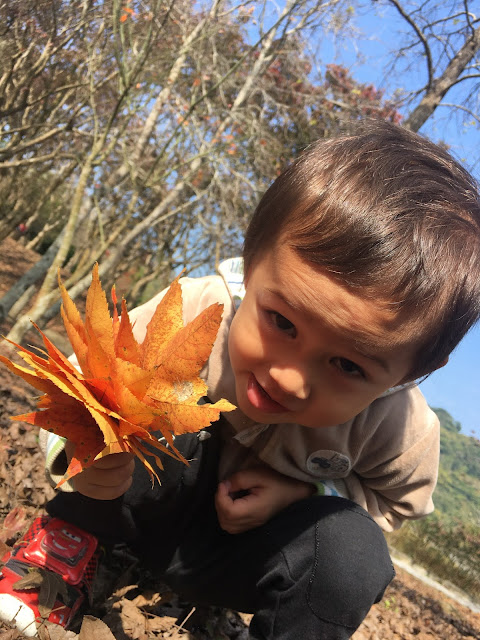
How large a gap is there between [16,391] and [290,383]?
2185 millimetres

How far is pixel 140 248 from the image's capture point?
27.5ft

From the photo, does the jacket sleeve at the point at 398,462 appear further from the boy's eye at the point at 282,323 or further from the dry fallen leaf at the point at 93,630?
the dry fallen leaf at the point at 93,630

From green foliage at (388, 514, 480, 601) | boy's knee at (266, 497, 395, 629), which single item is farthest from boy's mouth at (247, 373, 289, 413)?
green foliage at (388, 514, 480, 601)

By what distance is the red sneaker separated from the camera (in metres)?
1.07

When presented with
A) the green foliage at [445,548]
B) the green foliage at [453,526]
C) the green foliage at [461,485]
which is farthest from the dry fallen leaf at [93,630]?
the green foliage at [461,485]

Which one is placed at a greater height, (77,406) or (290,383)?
(290,383)

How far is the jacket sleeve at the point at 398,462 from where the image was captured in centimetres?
135

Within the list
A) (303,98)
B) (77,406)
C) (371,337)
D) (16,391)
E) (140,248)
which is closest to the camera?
(77,406)

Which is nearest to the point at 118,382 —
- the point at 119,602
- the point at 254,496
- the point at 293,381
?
the point at 293,381

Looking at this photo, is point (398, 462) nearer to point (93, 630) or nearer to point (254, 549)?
point (254, 549)

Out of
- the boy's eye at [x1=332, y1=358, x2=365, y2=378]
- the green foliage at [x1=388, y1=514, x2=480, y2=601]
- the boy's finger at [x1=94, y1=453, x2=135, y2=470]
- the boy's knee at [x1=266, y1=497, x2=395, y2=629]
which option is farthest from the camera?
the green foliage at [x1=388, y1=514, x2=480, y2=601]

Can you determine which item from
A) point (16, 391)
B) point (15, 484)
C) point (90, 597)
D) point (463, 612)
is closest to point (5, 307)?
point (16, 391)

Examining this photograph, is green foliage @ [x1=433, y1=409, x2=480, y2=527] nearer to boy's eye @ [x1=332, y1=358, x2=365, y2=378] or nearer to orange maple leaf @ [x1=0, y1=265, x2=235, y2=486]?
boy's eye @ [x1=332, y1=358, x2=365, y2=378]

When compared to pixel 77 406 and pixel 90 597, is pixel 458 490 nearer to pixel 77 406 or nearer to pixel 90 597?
pixel 90 597
